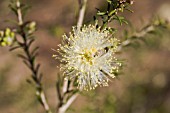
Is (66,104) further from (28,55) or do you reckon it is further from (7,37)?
(7,37)

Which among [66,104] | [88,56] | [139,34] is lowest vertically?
[66,104]

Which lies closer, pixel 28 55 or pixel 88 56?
pixel 88 56

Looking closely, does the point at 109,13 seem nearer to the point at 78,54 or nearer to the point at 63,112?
the point at 78,54

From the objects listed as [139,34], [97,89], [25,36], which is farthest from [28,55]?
[97,89]

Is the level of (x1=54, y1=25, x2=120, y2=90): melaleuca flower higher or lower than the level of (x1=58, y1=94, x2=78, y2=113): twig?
higher

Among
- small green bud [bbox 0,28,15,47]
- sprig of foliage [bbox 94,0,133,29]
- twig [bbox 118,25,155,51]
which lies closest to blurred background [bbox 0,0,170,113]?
→ twig [bbox 118,25,155,51]

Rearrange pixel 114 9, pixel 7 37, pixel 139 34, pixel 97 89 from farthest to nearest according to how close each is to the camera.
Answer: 1. pixel 97 89
2. pixel 139 34
3. pixel 7 37
4. pixel 114 9

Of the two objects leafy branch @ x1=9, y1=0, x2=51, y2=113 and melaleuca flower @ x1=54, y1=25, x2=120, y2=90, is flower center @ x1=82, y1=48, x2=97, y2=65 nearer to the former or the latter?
melaleuca flower @ x1=54, y1=25, x2=120, y2=90
